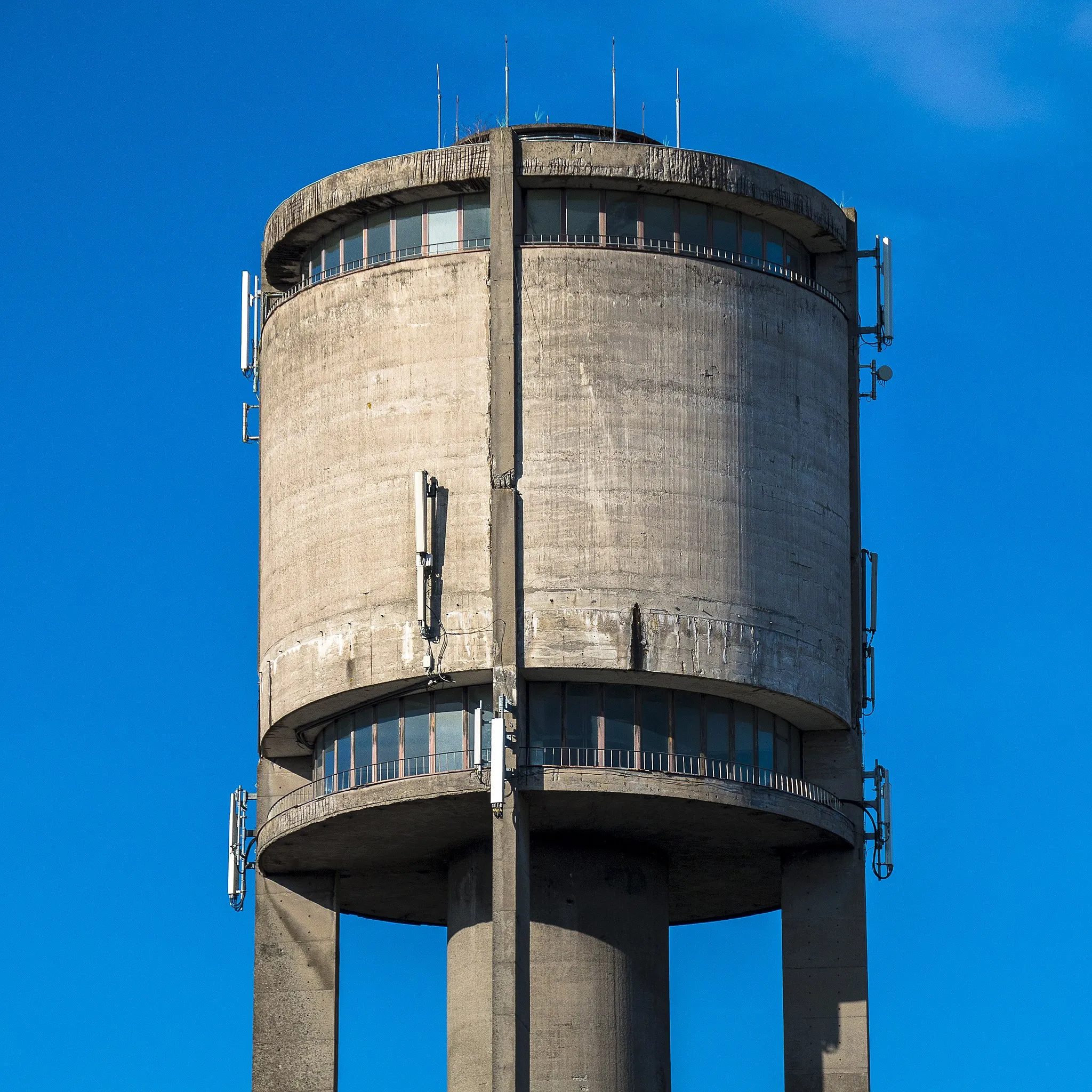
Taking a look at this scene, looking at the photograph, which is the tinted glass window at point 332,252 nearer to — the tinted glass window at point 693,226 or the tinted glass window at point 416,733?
the tinted glass window at point 693,226

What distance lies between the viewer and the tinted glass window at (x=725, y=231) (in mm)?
66375

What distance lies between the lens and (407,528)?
6400 cm

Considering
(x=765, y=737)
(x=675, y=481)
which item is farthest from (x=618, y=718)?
(x=675, y=481)

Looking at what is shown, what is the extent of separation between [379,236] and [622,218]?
4916 millimetres

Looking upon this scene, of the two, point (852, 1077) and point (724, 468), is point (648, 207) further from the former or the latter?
point (852, 1077)

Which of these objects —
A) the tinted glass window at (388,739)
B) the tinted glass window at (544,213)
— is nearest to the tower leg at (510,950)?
the tinted glass window at (388,739)

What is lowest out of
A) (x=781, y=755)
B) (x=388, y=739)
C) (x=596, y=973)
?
(x=596, y=973)

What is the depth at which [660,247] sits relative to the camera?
65500 millimetres

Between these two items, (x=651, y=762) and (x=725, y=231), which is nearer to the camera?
(x=651, y=762)

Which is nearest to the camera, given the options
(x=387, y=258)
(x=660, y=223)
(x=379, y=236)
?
(x=660, y=223)

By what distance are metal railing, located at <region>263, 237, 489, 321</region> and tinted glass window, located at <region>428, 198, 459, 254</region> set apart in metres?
0.01

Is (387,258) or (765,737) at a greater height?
(387,258)

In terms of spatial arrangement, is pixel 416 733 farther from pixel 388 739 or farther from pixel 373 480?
pixel 373 480

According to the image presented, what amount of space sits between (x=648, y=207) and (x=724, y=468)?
5.51 metres
